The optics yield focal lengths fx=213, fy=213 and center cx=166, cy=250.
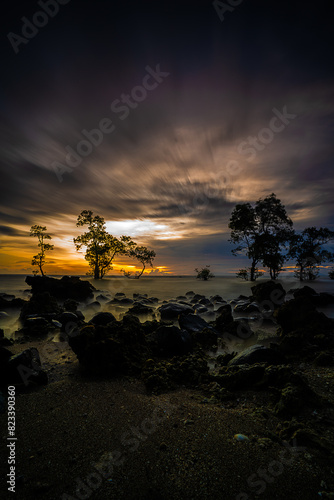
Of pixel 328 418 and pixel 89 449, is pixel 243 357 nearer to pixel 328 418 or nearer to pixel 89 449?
pixel 328 418

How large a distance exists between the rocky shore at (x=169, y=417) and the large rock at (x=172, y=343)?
2 cm

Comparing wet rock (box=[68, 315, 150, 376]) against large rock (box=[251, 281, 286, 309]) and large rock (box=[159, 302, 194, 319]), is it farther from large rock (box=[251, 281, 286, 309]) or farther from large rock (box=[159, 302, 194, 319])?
large rock (box=[251, 281, 286, 309])

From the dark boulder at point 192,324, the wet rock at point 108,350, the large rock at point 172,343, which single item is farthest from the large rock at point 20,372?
the dark boulder at point 192,324

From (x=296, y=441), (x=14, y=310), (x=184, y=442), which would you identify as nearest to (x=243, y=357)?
(x=296, y=441)

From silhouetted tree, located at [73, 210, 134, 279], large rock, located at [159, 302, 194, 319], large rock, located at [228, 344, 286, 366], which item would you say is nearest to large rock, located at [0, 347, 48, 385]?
large rock, located at [228, 344, 286, 366]

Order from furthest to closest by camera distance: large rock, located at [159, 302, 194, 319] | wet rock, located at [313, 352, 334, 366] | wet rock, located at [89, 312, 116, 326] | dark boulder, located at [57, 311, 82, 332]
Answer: large rock, located at [159, 302, 194, 319] → dark boulder, located at [57, 311, 82, 332] → wet rock, located at [89, 312, 116, 326] → wet rock, located at [313, 352, 334, 366]

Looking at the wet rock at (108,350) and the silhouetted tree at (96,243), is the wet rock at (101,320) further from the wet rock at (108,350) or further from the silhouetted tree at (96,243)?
the silhouetted tree at (96,243)

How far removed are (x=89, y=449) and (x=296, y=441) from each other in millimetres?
2179

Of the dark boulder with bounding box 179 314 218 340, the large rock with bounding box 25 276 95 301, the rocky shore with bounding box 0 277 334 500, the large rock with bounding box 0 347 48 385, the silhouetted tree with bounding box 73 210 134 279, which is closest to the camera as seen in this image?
the rocky shore with bounding box 0 277 334 500

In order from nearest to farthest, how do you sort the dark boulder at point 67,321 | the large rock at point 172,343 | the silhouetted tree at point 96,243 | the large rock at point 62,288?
the large rock at point 172,343 → the dark boulder at point 67,321 → the large rock at point 62,288 → the silhouetted tree at point 96,243

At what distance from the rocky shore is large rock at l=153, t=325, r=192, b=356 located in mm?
24

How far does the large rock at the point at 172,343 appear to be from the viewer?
198 inches

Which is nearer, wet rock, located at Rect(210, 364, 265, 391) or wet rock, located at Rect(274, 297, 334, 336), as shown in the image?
wet rock, located at Rect(210, 364, 265, 391)

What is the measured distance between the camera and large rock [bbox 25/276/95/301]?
45.5 feet
